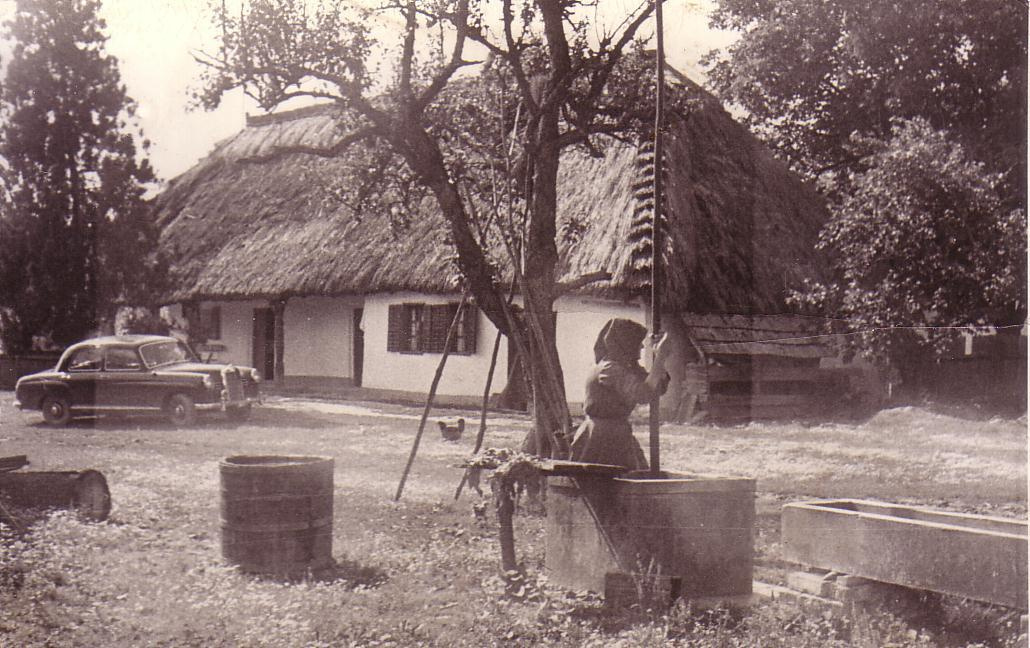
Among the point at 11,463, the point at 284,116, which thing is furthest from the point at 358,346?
the point at 11,463

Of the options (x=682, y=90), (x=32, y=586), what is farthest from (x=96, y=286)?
(x=682, y=90)

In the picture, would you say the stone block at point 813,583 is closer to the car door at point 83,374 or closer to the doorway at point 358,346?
the car door at point 83,374

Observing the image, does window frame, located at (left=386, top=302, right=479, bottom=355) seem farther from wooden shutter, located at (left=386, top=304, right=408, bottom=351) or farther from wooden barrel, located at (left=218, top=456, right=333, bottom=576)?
wooden barrel, located at (left=218, top=456, right=333, bottom=576)

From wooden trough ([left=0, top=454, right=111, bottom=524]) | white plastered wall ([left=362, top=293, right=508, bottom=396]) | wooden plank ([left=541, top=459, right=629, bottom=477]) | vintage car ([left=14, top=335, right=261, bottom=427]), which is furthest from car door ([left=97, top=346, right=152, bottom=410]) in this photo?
white plastered wall ([left=362, top=293, right=508, bottom=396])

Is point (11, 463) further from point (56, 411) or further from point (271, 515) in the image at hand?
point (271, 515)

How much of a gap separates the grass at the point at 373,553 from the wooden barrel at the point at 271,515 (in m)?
0.14

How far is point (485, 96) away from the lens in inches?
342

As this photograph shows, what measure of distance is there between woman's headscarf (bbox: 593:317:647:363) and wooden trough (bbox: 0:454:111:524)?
3.35 m

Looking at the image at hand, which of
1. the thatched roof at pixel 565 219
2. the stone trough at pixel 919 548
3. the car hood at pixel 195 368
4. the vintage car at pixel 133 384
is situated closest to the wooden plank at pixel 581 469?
the stone trough at pixel 919 548

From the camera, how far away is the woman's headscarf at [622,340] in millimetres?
5371

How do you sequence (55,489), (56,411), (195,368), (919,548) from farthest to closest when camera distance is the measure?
1. (195,368)
2. (56,411)
3. (55,489)
4. (919,548)

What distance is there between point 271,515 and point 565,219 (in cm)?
947

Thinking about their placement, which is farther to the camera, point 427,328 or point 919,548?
point 427,328

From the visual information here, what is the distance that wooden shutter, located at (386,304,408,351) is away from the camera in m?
15.3
